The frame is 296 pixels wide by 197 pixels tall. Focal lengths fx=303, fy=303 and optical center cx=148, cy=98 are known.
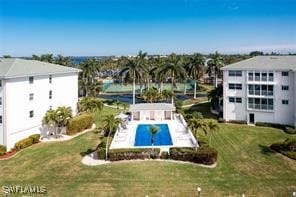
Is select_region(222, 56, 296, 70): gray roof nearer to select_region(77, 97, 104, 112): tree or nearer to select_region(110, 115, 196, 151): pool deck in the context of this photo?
select_region(110, 115, 196, 151): pool deck

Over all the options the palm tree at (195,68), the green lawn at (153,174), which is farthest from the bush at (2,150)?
the palm tree at (195,68)

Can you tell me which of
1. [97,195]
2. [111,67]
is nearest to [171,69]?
[97,195]

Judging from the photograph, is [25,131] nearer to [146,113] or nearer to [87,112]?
[87,112]

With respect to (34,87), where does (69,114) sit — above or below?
below

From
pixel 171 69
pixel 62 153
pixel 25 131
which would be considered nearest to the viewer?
pixel 62 153

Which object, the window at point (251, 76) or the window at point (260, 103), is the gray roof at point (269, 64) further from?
the window at point (260, 103)

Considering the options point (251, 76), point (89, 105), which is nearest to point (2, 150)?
point (89, 105)

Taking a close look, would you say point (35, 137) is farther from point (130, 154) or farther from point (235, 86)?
point (235, 86)
